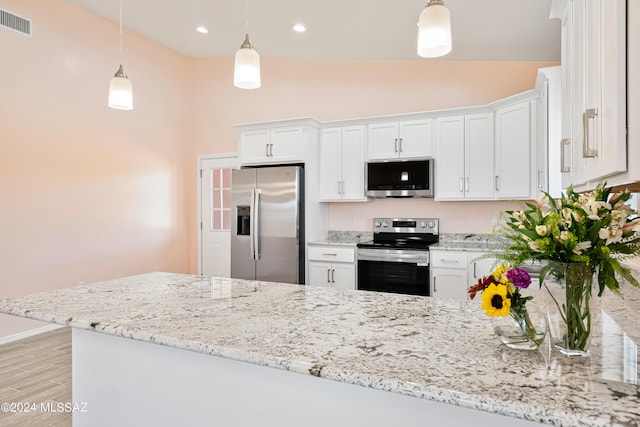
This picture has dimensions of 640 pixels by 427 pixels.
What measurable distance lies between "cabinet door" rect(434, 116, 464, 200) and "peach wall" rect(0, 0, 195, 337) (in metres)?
3.60

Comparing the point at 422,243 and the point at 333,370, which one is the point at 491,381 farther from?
the point at 422,243

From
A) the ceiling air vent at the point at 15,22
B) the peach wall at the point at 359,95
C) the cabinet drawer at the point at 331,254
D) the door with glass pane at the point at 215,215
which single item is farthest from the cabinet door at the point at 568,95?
the ceiling air vent at the point at 15,22

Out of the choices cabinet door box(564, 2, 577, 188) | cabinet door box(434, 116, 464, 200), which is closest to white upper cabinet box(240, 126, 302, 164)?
cabinet door box(434, 116, 464, 200)

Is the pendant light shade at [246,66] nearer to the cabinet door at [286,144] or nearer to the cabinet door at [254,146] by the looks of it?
the cabinet door at [286,144]

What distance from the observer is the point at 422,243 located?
4.15 metres

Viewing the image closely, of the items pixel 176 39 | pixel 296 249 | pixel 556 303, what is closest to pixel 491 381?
pixel 556 303

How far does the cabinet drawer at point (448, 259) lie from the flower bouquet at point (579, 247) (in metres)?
2.74

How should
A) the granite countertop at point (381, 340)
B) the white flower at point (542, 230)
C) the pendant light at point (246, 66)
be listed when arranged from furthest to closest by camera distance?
the pendant light at point (246, 66), the white flower at point (542, 230), the granite countertop at point (381, 340)

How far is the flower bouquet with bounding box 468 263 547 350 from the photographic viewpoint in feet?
3.32

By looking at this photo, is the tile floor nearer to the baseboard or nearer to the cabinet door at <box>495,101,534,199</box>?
the baseboard

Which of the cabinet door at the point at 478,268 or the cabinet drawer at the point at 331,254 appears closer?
the cabinet door at the point at 478,268

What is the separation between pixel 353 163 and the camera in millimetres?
4430

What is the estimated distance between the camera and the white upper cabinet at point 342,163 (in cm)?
439

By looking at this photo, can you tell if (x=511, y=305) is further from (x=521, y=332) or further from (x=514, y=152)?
(x=514, y=152)
